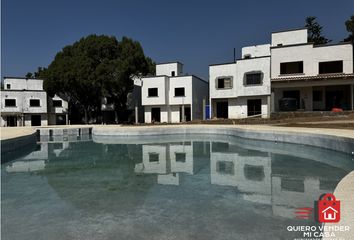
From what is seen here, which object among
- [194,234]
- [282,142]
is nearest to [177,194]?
[194,234]

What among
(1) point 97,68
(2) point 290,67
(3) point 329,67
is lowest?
(3) point 329,67

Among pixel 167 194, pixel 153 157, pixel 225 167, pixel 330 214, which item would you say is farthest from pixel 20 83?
pixel 330 214

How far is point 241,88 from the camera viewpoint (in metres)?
28.2

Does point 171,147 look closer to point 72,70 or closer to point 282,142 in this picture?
point 282,142

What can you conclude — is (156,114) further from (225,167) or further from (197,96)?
(225,167)

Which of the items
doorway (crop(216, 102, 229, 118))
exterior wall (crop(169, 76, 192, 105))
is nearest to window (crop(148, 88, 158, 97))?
exterior wall (crop(169, 76, 192, 105))

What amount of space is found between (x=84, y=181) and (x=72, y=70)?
29.0 m

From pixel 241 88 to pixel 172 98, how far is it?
9.08 meters

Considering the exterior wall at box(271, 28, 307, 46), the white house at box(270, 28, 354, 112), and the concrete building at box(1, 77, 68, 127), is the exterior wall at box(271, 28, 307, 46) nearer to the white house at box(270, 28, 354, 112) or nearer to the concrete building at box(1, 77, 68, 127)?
the white house at box(270, 28, 354, 112)

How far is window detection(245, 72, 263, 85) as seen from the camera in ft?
89.7

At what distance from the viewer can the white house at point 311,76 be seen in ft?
76.0

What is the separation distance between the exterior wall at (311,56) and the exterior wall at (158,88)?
514 inches

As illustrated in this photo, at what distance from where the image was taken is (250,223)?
16.1 ft

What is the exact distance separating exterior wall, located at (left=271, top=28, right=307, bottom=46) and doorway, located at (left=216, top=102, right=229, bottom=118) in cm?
882
